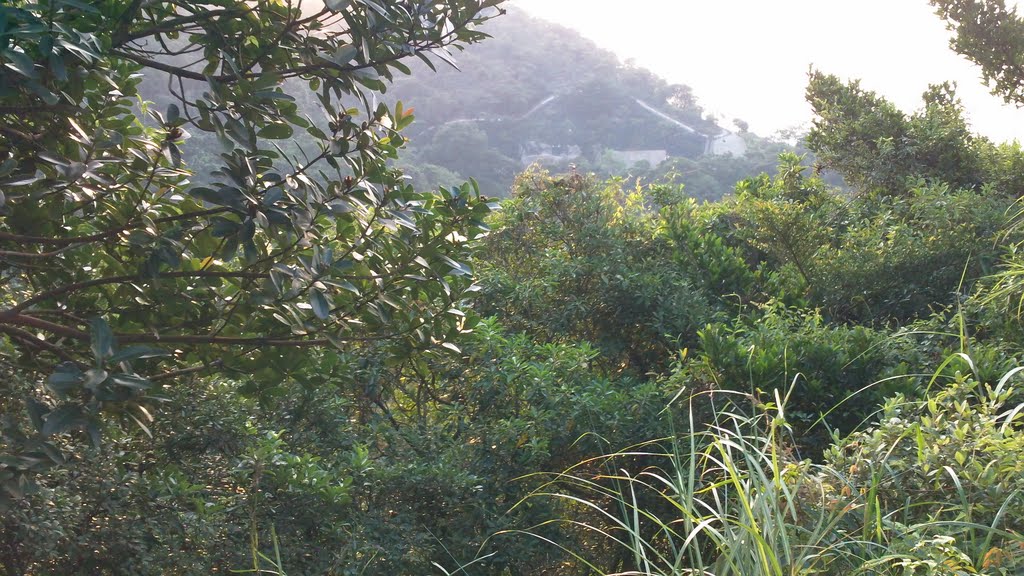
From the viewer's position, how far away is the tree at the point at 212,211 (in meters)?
2.05

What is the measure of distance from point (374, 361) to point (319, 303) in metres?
2.03

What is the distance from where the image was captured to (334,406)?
383 centimetres

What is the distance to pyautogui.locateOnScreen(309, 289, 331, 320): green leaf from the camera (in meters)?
2.11

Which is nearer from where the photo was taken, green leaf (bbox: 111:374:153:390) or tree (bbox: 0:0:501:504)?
green leaf (bbox: 111:374:153:390)

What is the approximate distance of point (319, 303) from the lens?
214 cm

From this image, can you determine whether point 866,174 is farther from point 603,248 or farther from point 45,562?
point 45,562

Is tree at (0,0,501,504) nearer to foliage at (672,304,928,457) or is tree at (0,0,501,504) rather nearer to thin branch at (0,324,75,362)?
thin branch at (0,324,75,362)

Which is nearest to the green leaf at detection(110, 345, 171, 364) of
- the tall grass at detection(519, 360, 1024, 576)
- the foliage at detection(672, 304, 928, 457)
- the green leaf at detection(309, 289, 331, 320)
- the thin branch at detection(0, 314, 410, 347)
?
the thin branch at detection(0, 314, 410, 347)

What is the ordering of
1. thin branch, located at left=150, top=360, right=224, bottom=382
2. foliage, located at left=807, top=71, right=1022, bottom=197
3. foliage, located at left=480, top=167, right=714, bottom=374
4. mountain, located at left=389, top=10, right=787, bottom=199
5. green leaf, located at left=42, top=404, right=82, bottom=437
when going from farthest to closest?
mountain, located at left=389, top=10, right=787, bottom=199
foliage, located at left=807, top=71, right=1022, bottom=197
foliage, located at left=480, top=167, right=714, bottom=374
thin branch, located at left=150, top=360, right=224, bottom=382
green leaf, located at left=42, top=404, right=82, bottom=437

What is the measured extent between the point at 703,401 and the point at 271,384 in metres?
2.39

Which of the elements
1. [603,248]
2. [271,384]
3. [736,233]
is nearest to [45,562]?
[271,384]

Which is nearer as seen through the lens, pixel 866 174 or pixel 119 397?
Answer: pixel 119 397

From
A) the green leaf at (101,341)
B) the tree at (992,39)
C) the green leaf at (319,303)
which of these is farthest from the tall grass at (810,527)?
the tree at (992,39)

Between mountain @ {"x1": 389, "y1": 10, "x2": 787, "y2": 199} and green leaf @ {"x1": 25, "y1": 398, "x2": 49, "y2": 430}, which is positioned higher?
mountain @ {"x1": 389, "y1": 10, "x2": 787, "y2": 199}
